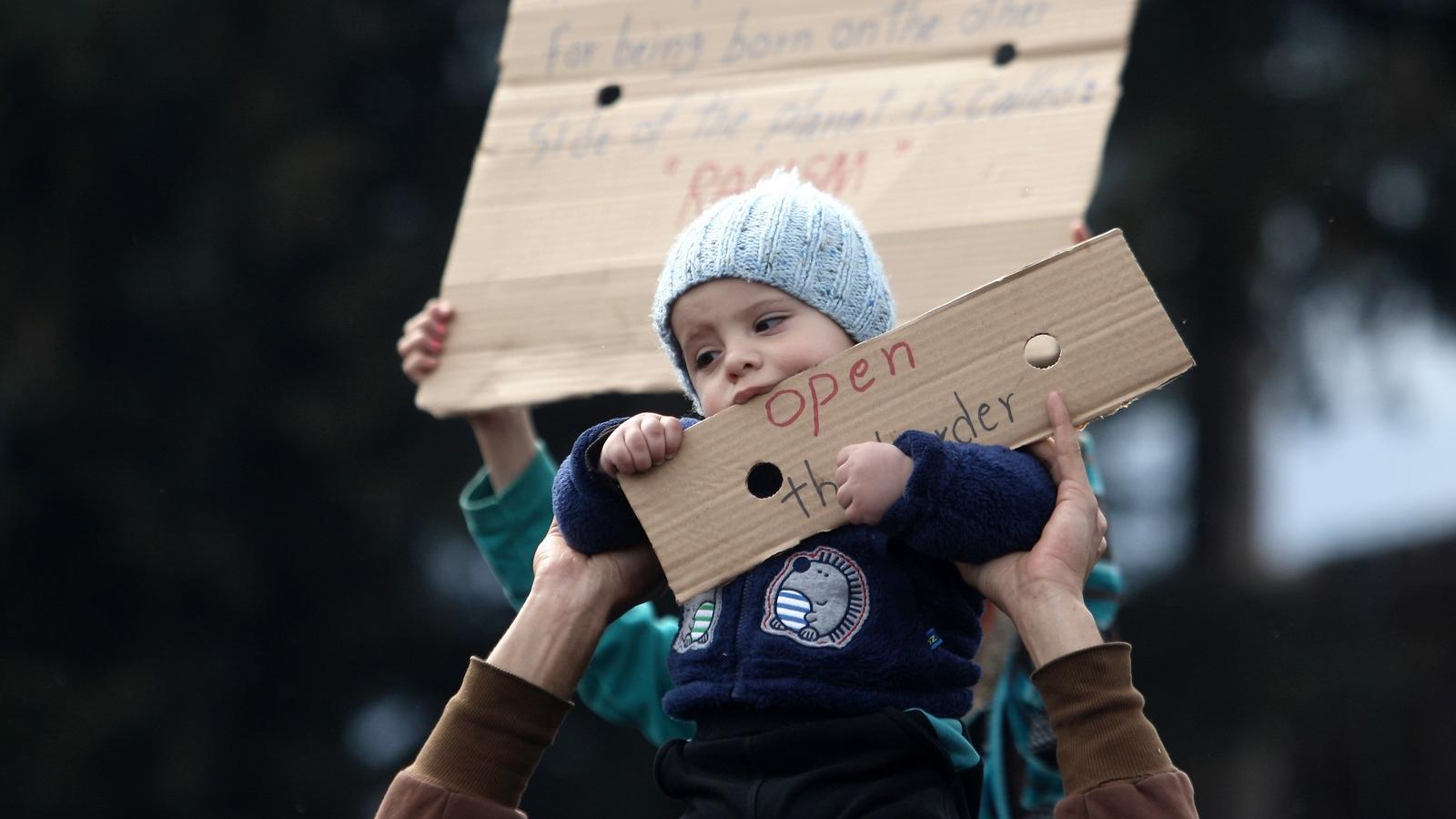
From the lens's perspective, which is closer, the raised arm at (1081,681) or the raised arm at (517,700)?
the raised arm at (1081,681)

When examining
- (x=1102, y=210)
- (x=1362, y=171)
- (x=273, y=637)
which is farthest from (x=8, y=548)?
(x=1362, y=171)

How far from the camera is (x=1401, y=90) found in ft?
16.1

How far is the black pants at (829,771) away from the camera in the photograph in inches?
47.8

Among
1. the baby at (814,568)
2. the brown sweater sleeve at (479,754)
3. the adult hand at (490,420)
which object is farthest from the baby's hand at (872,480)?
the adult hand at (490,420)

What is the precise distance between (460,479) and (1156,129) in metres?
2.03

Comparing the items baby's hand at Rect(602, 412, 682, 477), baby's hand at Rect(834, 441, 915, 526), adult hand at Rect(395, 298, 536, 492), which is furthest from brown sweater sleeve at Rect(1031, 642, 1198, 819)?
adult hand at Rect(395, 298, 536, 492)

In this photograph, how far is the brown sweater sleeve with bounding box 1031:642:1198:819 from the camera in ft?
3.75

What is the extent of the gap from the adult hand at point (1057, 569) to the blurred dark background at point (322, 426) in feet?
10.5

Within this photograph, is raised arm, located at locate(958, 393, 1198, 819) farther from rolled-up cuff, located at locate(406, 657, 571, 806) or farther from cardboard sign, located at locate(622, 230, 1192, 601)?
rolled-up cuff, located at locate(406, 657, 571, 806)

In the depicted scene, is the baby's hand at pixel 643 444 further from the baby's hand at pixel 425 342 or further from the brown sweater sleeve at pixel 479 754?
the baby's hand at pixel 425 342

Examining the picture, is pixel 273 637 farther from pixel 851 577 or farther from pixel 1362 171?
pixel 851 577

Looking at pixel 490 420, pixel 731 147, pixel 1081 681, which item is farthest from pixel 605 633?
pixel 1081 681

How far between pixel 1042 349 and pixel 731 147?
0.71 meters

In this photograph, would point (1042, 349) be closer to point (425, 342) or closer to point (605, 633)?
point (605, 633)
